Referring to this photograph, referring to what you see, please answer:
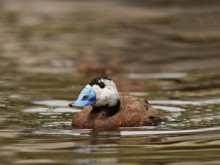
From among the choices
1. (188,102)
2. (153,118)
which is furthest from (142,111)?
(188,102)

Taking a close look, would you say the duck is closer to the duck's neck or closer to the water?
the duck's neck

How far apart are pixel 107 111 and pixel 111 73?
6354mm

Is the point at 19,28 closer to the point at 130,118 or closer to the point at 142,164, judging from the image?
the point at 130,118

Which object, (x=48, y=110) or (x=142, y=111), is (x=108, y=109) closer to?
(x=142, y=111)

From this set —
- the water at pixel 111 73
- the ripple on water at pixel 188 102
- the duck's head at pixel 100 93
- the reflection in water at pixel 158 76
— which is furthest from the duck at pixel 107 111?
the reflection in water at pixel 158 76

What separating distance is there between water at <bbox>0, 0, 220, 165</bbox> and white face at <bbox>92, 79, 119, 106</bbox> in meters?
0.47

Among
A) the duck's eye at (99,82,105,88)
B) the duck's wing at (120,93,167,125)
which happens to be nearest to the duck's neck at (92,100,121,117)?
the duck's wing at (120,93,167,125)

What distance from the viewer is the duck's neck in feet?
41.1

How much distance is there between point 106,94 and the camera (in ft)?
40.9

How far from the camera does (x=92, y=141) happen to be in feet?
37.2

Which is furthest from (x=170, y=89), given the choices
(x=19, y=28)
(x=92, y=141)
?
(x=19, y=28)

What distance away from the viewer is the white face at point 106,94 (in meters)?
12.4

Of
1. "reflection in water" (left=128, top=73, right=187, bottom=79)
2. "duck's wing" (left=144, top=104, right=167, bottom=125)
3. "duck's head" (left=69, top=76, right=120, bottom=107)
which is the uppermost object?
"reflection in water" (left=128, top=73, right=187, bottom=79)

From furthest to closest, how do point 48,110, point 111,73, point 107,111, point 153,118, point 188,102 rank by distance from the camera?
1. point 111,73
2. point 188,102
3. point 48,110
4. point 153,118
5. point 107,111
